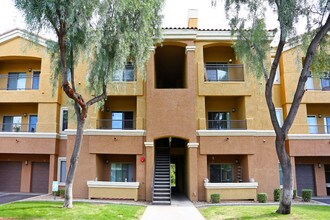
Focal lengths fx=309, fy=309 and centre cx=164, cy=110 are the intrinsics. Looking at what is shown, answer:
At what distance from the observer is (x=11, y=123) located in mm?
22516

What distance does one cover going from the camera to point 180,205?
16.0 meters

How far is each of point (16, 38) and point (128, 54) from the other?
39.4 feet

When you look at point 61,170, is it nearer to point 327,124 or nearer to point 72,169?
point 72,169

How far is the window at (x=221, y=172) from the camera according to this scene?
66.0ft

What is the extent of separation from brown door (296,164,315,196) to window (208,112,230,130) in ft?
18.7

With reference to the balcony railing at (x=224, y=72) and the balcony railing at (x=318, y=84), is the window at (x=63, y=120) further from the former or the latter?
the balcony railing at (x=318, y=84)

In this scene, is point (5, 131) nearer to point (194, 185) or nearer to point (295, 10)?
point (194, 185)

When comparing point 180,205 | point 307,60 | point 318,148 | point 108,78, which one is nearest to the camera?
point 307,60

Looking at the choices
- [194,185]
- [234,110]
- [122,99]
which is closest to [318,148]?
[234,110]

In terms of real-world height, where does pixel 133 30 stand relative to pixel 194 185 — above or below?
above

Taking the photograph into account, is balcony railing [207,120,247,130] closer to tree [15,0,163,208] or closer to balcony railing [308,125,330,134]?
balcony railing [308,125,330,134]

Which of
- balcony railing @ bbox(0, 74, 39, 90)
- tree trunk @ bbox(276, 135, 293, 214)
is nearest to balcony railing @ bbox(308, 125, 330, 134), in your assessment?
tree trunk @ bbox(276, 135, 293, 214)

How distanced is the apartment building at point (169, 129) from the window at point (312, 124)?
0.23 feet

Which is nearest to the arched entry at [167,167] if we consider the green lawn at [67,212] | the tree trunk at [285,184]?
the green lawn at [67,212]
